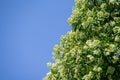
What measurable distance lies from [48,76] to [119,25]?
283 inches

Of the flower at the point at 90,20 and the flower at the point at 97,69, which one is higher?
the flower at the point at 90,20

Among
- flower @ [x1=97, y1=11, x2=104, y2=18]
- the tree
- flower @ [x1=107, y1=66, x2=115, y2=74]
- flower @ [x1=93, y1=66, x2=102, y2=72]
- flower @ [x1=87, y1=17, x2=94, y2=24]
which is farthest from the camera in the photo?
flower @ [x1=97, y1=11, x2=104, y2=18]

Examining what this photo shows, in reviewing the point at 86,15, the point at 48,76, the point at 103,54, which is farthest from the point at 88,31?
the point at 48,76

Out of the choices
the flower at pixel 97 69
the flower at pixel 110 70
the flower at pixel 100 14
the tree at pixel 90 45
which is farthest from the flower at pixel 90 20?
the flower at pixel 110 70

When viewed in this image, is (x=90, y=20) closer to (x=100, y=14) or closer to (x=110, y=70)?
(x=100, y=14)

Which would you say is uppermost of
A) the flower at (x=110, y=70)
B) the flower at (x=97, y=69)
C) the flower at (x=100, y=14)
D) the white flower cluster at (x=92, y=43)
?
the flower at (x=100, y=14)

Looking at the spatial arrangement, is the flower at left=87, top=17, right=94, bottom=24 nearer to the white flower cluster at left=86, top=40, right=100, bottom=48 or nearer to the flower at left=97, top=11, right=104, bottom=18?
the flower at left=97, top=11, right=104, bottom=18

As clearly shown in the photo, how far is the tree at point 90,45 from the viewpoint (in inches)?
848

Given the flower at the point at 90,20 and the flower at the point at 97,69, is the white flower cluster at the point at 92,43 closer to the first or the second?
the flower at the point at 97,69

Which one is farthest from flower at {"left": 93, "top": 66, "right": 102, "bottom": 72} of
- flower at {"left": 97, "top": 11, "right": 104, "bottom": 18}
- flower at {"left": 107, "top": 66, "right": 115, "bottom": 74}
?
flower at {"left": 97, "top": 11, "right": 104, "bottom": 18}

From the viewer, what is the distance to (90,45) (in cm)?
2202

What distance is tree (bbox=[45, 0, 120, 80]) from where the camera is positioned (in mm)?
21547

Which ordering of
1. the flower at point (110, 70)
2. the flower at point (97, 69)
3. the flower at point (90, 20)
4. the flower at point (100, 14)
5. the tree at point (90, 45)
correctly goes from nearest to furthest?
the flower at point (97, 69), the flower at point (110, 70), the tree at point (90, 45), the flower at point (90, 20), the flower at point (100, 14)

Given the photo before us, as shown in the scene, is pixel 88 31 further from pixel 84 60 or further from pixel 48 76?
pixel 48 76
